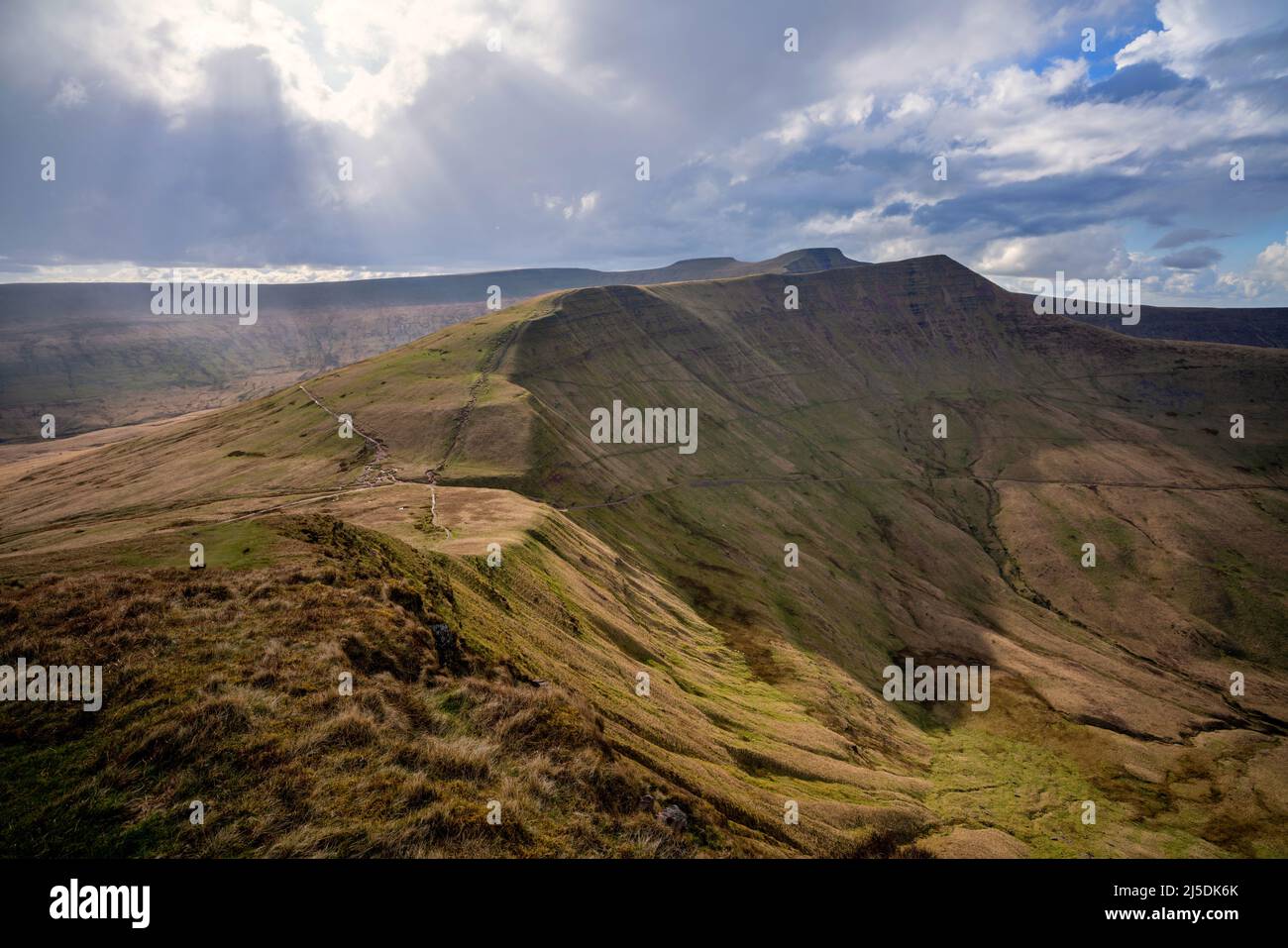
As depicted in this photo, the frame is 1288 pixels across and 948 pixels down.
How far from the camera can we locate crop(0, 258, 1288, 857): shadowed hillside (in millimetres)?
17359

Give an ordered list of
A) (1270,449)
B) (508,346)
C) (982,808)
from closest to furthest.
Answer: (982,808), (508,346), (1270,449)

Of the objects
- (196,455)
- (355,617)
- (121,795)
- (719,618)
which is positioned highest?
(196,455)

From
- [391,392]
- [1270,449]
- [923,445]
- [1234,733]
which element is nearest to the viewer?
[1234,733]

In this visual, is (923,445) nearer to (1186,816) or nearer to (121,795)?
(1186,816)

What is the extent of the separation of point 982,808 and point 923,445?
160687mm

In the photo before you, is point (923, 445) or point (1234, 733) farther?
point (923, 445)

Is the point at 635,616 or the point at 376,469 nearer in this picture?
the point at 635,616

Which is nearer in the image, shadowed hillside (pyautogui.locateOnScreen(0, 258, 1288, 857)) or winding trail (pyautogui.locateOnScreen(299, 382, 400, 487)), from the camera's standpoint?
shadowed hillside (pyautogui.locateOnScreen(0, 258, 1288, 857))

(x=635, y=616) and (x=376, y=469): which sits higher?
(x=376, y=469)

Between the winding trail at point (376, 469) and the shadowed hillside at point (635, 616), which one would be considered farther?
the winding trail at point (376, 469)

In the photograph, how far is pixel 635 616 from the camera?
200 ft

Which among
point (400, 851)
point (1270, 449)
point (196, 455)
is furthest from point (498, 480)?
point (1270, 449)

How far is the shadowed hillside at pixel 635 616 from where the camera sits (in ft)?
57.0

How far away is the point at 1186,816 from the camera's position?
66938mm
